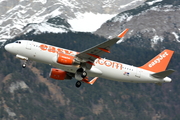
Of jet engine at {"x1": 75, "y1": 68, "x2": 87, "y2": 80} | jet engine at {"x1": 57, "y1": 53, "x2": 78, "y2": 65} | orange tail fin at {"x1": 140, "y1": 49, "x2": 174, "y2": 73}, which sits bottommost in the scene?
orange tail fin at {"x1": 140, "y1": 49, "x2": 174, "y2": 73}

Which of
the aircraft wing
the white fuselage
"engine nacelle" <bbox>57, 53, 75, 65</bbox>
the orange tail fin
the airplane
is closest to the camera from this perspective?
the aircraft wing

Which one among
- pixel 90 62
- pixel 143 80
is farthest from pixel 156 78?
pixel 90 62

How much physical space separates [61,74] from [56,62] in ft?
29.4

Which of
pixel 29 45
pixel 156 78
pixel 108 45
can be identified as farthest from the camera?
pixel 156 78

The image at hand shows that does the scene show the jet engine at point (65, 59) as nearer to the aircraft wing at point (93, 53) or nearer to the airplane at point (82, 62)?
the airplane at point (82, 62)

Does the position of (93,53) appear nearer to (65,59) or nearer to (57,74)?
(65,59)

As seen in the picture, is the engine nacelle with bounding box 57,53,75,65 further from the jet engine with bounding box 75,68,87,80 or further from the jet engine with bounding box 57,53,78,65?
the jet engine with bounding box 75,68,87,80

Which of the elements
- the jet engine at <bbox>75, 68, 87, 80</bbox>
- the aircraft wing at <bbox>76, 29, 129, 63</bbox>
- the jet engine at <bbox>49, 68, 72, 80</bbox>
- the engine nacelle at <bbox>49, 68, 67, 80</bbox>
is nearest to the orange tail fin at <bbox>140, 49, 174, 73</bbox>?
the aircraft wing at <bbox>76, 29, 129, 63</bbox>

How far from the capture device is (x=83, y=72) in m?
73.4

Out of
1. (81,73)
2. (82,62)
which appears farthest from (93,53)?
(81,73)

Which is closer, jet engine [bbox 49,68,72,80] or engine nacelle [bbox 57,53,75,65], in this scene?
engine nacelle [bbox 57,53,75,65]

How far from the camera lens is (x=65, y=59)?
A: 71.0 metres

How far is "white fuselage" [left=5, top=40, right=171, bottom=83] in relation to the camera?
236ft

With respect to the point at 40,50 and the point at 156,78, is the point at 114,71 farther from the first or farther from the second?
the point at 40,50
